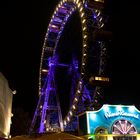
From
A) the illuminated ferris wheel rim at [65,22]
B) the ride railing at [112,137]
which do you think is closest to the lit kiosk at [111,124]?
the ride railing at [112,137]

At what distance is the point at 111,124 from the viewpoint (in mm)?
22141

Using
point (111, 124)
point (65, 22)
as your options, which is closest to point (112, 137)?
point (111, 124)

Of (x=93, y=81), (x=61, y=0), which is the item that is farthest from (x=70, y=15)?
(x=93, y=81)

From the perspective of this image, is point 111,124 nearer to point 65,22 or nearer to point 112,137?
point 112,137

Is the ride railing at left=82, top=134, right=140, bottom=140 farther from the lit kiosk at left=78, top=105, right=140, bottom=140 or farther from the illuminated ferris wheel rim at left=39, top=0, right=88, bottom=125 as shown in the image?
the illuminated ferris wheel rim at left=39, top=0, right=88, bottom=125

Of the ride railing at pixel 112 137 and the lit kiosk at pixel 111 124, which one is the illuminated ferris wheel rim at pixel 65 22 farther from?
the ride railing at pixel 112 137

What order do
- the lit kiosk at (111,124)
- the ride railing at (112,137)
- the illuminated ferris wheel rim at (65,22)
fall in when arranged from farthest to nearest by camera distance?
the illuminated ferris wheel rim at (65,22) → the lit kiosk at (111,124) → the ride railing at (112,137)

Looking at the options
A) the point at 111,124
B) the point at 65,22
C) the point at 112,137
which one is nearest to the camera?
the point at 112,137

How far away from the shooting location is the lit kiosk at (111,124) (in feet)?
71.2

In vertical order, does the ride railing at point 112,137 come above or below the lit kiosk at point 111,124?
below

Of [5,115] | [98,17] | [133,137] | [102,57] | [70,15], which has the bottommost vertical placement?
[133,137]

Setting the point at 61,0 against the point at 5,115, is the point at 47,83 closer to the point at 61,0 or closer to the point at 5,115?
the point at 61,0

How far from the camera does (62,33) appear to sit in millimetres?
37125

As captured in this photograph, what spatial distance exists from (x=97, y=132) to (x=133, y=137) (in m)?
2.72
